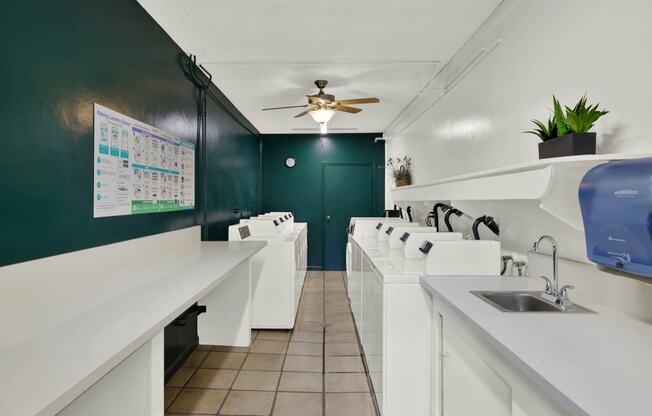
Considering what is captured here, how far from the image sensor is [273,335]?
3.30 m

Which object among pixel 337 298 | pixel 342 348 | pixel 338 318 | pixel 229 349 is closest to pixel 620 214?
pixel 342 348

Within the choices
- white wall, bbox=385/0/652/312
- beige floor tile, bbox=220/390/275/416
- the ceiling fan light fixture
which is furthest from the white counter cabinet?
the ceiling fan light fixture

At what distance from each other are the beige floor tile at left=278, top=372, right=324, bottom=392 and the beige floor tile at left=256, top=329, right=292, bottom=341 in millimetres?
670

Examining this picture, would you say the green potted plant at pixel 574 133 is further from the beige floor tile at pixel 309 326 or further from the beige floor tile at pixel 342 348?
the beige floor tile at pixel 309 326

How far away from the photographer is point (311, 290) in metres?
4.91

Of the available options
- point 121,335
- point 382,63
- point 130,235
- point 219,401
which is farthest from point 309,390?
point 382,63

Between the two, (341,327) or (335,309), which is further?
(335,309)

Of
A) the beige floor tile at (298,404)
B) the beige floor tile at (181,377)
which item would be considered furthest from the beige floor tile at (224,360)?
the beige floor tile at (298,404)

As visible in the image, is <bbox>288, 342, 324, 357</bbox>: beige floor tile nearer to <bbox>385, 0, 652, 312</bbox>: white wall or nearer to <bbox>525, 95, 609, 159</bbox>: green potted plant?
<bbox>385, 0, 652, 312</bbox>: white wall

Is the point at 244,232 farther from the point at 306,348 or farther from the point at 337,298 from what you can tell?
the point at 337,298

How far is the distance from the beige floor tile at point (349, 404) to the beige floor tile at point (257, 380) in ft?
1.41

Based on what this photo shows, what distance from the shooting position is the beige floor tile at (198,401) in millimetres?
2109

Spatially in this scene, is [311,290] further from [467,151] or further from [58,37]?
[58,37]

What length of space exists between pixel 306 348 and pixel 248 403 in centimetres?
88
